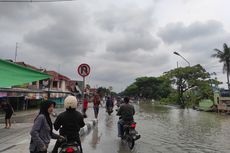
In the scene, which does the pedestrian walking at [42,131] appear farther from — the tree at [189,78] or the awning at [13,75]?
the tree at [189,78]

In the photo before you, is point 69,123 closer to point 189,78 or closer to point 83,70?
point 83,70

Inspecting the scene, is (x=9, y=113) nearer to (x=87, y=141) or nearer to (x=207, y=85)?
(x=87, y=141)

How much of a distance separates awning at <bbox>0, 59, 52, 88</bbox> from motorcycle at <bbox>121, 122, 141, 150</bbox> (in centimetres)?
356

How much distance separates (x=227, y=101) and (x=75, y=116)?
96.2ft

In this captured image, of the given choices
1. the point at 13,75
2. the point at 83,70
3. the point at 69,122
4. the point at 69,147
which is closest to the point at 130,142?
the point at 69,122

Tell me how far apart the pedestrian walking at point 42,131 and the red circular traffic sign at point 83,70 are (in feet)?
19.8

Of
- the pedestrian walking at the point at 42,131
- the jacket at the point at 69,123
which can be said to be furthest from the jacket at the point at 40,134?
the jacket at the point at 69,123

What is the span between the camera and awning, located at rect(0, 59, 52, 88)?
7.02 m

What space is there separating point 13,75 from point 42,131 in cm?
415

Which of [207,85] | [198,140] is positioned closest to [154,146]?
[198,140]

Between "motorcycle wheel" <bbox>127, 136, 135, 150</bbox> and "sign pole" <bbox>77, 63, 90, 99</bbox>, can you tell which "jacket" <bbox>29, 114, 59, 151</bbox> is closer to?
"motorcycle wheel" <bbox>127, 136, 135, 150</bbox>

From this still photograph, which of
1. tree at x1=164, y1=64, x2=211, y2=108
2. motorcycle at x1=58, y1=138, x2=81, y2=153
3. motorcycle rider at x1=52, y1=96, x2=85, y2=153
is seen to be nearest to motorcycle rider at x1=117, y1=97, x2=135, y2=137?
motorcycle rider at x1=52, y1=96, x2=85, y2=153

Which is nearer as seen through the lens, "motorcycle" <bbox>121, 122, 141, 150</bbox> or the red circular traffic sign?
"motorcycle" <bbox>121, 122, 141, 150</bbox>

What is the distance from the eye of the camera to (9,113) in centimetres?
1211
